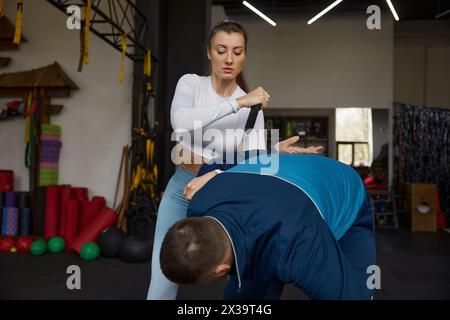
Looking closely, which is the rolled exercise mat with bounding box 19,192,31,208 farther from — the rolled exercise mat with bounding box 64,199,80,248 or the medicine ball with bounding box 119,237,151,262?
the medicine ball with bounding box 119,237,151,262

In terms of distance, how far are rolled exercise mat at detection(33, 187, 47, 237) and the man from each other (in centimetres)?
395

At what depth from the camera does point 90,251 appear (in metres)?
3.95

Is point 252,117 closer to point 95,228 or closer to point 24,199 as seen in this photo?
point 95,228

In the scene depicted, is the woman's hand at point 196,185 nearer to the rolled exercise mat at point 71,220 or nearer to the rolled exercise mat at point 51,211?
the rolled exercise mat at point 71,220

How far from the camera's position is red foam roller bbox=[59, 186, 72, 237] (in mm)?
4586

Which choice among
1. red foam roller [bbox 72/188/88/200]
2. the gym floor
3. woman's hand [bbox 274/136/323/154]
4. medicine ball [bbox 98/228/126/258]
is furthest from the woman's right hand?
red foam roller [bbox 72/188/88/200]

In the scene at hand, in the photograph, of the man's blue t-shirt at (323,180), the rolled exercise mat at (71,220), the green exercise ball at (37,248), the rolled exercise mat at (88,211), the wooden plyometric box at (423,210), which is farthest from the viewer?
the wooden plyometric box at (423,210)

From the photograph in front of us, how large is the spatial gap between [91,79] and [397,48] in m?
5.15

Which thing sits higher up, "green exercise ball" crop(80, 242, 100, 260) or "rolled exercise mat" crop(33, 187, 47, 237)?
"rolled exercise mat" crop(33, 187, 47, 237)

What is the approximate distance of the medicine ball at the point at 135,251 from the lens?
Answer: 12.3 feet

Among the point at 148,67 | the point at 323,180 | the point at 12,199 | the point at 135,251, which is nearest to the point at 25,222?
the point at 12,199

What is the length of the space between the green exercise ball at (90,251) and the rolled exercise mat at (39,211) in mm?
935

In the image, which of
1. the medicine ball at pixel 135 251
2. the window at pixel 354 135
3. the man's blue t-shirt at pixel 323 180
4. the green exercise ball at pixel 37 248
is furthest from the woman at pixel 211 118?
the window at pixel 354 135

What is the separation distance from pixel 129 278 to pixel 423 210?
13.8 ft
